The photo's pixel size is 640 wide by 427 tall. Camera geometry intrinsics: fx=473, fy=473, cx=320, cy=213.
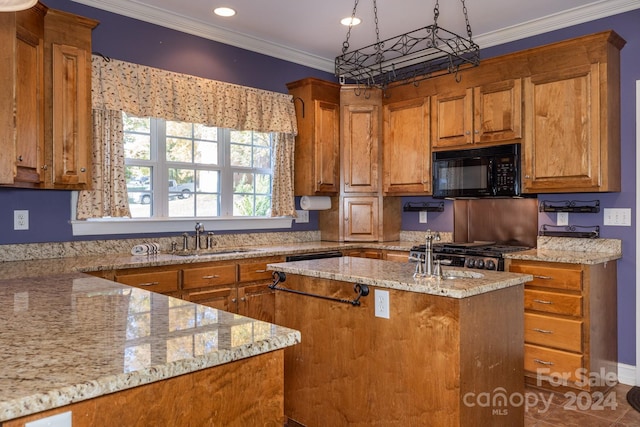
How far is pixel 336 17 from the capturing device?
12.8 feet

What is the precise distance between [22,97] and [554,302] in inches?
139

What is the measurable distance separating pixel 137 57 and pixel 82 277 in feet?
6.79

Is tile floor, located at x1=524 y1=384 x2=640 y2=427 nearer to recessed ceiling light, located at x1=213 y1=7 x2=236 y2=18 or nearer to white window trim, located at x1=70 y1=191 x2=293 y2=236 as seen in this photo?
white window trim, located at x1=70 y1=191 x2=293 y2=236

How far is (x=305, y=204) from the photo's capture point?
4730 mm

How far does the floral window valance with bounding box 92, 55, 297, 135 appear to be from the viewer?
3.44m

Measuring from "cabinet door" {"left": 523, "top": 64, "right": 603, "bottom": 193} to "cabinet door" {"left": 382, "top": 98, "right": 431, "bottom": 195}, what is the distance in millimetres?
970

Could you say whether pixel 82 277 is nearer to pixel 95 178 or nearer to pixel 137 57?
pixel 95 178

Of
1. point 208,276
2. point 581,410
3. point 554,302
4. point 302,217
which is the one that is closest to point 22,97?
point 208,276

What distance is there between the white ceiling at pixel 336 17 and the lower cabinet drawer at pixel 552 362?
257cm

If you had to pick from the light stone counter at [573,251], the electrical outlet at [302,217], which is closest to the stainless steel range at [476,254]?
the light stone counter at [573,251]

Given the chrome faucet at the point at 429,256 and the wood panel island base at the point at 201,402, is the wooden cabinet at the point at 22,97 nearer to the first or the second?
the wood panel island base at the point at 201,402

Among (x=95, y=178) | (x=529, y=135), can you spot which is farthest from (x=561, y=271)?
(x=95, y=178)

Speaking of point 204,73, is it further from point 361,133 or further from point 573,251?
point 573,251

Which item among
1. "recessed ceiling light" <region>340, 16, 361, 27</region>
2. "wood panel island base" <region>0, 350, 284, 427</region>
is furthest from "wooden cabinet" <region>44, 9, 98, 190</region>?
"wood panel island base" <region>0, 350, 284, 427</region>
